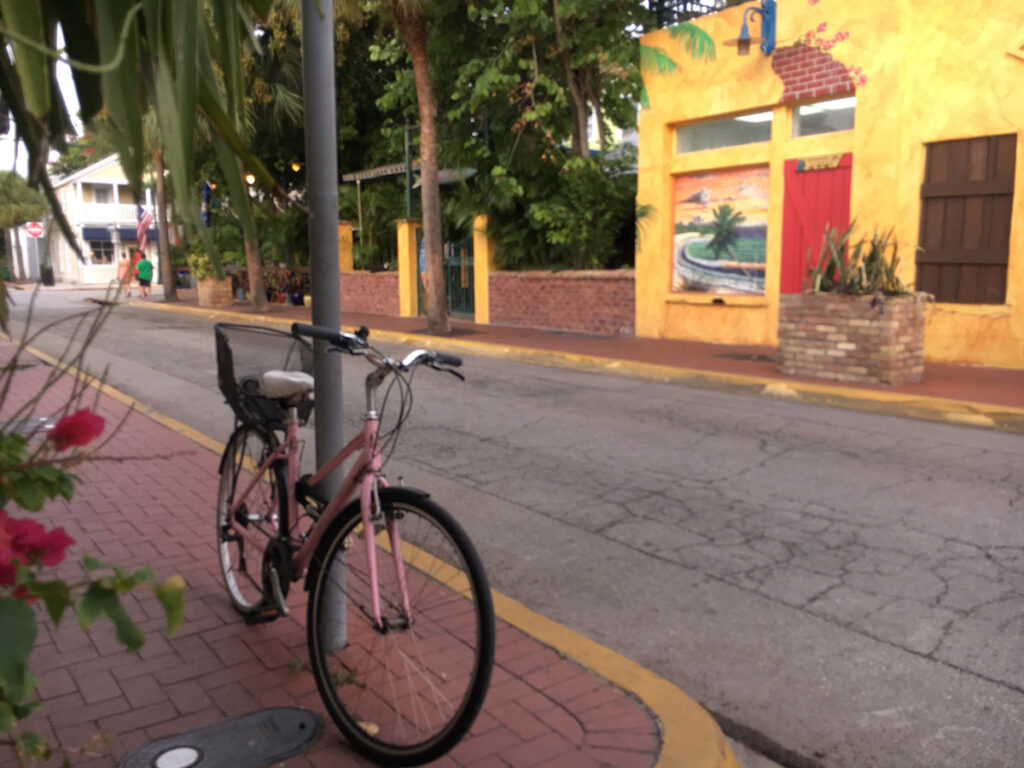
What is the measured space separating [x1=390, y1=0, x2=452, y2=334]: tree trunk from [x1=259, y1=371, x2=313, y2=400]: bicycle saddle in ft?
43.6

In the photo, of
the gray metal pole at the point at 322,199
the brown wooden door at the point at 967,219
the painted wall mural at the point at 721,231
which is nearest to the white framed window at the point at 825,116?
the painted wall mural at the point at 721,231

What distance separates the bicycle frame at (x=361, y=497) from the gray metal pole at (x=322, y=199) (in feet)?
0.48

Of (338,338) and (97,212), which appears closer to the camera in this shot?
(338,338)

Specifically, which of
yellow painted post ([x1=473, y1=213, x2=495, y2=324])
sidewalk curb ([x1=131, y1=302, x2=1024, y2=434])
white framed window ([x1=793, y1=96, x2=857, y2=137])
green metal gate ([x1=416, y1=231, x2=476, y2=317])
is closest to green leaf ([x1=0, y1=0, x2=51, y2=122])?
sidewalk curb ([x1=131, y1=302, x2=1024, y2=434])

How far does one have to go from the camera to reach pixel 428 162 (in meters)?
16.4

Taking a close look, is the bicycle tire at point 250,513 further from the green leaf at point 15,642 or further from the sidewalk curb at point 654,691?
the green leaf at point 15,642

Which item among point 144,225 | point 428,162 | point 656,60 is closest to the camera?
point 144,225

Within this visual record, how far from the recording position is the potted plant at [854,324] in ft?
32.3

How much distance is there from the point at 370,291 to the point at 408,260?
7.47ft

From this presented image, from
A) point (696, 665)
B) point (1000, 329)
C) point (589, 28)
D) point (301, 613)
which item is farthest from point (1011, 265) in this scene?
point (301, 613)

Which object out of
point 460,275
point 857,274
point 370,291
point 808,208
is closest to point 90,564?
point 857,274

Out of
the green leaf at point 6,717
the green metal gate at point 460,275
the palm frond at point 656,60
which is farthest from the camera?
the green metal gate at point 460,275

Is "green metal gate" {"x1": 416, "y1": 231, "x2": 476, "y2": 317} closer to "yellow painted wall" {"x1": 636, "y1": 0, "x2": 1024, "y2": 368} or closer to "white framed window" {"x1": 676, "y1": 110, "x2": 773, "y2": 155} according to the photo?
"yellow painted wall" {"x1": 636, "y1": 0, "x2": 1024, "y2": 368}

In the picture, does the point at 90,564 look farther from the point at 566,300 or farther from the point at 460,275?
the point at 460,275
